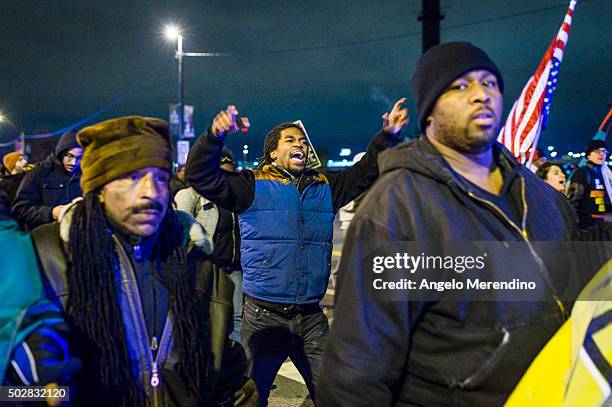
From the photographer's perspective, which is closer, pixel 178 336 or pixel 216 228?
pixel 178 336

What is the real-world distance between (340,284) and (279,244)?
2.01 meters

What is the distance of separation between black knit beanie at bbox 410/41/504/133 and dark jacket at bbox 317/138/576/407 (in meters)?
0.30

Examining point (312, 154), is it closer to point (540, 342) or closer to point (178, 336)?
point (178, 336)

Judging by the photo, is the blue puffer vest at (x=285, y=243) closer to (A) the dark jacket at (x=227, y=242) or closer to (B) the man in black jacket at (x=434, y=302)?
(A) the dark jacket at (x=227, y=242)

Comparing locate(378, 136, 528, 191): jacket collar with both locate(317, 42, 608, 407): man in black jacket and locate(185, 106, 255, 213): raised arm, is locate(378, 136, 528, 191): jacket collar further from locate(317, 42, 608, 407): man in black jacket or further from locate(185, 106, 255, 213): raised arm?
locate(185, 106, 255, 213): raised arm

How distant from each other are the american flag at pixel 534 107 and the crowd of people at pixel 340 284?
4.18 m

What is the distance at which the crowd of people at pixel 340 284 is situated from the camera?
6.33ft

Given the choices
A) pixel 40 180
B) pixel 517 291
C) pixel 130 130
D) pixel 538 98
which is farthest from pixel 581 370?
pixel 40 180

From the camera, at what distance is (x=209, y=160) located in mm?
4016

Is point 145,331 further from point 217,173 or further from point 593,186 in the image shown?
point 593,186

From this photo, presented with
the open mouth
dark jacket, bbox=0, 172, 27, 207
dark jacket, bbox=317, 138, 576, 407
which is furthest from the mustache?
dark jacket, bbox=0, 172, 27, 207

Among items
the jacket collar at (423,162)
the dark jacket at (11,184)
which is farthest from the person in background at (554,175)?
the dark jacket at (11,184)

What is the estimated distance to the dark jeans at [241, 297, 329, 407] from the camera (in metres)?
3.95

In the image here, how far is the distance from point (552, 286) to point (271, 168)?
8.63 ft
